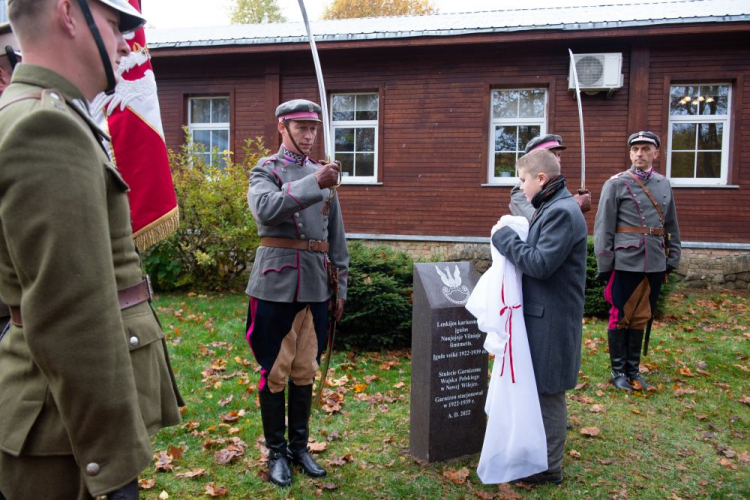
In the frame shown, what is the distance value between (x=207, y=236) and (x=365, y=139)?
4.26 meters

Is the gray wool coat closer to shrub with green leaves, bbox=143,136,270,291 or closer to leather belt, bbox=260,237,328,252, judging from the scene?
leather belt, bbox=260,237,328,252

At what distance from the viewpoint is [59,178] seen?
4.14 ft

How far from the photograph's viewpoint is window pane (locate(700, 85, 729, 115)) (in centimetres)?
1070

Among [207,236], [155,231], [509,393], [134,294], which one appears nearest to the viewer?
[134,294]

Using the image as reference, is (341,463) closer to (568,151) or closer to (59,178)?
(59,178)

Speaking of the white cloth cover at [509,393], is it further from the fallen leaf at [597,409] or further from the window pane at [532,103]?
the window pane at [532,103]

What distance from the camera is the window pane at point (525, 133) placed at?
1131 cm

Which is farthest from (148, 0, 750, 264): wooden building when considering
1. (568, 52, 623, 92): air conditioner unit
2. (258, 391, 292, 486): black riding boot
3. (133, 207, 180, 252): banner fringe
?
(133, 207, 180, 252): banner fringe

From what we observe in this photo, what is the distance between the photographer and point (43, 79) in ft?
4.76

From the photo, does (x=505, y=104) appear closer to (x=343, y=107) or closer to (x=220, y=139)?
(x=343, y=107)

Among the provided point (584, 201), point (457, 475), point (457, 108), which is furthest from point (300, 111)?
point (457, 108)

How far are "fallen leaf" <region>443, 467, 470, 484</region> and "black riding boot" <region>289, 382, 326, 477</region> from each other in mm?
796

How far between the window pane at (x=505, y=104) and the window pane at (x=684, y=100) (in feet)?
9.53

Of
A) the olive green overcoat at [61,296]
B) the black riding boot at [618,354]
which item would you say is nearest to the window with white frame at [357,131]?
the black riding boot at [618,354]
